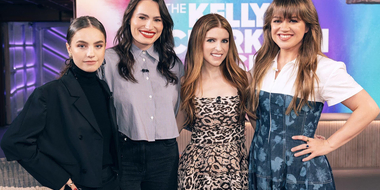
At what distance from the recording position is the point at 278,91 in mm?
1845

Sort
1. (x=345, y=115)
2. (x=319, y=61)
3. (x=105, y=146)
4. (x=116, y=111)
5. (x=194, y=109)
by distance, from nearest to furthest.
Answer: (x=105, y=146) < (x=319, y=61) < (x=116, y=111) < (x=194, y=109) < (x=345, y=115)

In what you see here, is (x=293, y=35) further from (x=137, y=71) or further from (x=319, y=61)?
(x=137, y=71)

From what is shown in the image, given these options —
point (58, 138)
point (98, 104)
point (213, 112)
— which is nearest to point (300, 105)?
point (213, 112)

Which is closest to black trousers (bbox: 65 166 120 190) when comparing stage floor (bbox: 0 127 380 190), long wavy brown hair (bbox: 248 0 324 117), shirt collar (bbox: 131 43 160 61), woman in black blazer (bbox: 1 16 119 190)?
woman in black blazer (bbox: 1 16 119 190)

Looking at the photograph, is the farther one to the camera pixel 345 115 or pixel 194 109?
pixel 345 115

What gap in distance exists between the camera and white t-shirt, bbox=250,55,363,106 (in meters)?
1.70

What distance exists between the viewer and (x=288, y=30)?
1.84 metres

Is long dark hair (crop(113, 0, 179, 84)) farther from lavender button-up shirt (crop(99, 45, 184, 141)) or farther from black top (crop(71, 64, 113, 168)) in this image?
black top (crop(71, 64, 113, 168))

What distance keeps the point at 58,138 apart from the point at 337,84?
4.69 ft

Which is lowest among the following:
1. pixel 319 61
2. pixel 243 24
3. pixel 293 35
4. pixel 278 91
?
pixel 278 91

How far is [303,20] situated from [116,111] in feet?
3.96

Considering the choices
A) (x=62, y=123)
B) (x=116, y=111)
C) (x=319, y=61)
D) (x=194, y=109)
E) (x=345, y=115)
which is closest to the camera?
(x=62, y=123)

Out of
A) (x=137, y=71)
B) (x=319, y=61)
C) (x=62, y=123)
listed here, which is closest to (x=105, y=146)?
(x=62, y=123)

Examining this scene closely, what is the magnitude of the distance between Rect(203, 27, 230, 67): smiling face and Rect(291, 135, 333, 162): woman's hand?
2.26 feet
